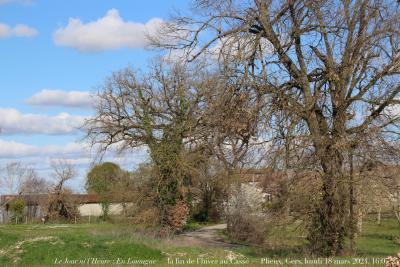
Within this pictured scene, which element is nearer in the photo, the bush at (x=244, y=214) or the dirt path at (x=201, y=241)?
the dirt path at (x=201, y=241)

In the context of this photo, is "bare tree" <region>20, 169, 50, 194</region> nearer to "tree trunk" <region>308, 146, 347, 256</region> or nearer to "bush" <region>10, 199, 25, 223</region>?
"bush" <region>10, 199, 25, 223</region>

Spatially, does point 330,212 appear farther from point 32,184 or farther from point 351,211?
point 32,184

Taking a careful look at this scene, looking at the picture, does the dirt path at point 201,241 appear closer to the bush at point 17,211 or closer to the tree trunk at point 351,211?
the tree trunk at point 351,211

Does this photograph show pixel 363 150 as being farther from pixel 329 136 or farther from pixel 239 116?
pixel 239 116

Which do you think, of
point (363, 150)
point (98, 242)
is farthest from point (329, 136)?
point (98, 242)

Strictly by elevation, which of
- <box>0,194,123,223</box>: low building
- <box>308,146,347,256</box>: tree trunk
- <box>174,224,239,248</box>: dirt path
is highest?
<box>308,146,347,256</box>: tree trunk

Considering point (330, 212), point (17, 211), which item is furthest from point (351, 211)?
point (17, 211)

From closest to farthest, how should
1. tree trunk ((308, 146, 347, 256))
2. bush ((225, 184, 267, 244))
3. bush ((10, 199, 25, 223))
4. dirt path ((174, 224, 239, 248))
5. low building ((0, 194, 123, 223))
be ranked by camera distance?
tree trunk ((308, 146, 347, 256)) → dirt path ((174, 224, 239, 248)) → bush ((225, 184, 267, 244)) → low building ((0, 194, 123, 223)) → bush ((10, 199, 25, 223))

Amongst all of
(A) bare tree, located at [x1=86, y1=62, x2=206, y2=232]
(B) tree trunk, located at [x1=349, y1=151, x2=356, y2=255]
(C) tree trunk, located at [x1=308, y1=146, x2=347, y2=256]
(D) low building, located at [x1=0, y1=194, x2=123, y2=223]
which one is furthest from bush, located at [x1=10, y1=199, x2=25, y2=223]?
(B) tree trunk, located at [x1=349, y1=151, x2=356, y2=255]

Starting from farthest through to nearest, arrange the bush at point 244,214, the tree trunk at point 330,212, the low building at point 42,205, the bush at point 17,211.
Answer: the bush at point 17,211 < the low building at point 42,205 < the bush at point 244,214 < the tree trunk at point 330,212

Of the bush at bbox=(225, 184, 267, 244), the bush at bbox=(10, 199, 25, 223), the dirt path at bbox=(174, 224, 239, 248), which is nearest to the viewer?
the dirt path at bbox=(174, 224, 239, 248)

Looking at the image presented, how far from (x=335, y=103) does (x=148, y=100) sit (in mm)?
30829

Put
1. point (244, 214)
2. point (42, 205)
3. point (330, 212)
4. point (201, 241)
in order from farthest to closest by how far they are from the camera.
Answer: point (42, 205) → point (244, 214) → point (201, 241) → point (330, 212)

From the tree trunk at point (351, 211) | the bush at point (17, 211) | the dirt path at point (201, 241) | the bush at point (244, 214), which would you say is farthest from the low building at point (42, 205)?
the tree trunk at point (351, 211)
